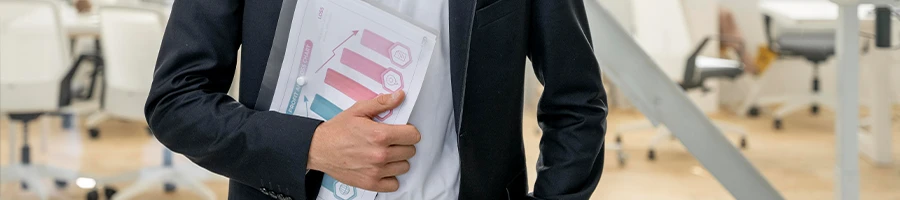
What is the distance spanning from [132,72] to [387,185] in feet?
11.2

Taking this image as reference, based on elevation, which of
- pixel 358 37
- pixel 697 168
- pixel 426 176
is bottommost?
pixel 697 168

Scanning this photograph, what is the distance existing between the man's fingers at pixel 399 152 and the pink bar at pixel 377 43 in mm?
83

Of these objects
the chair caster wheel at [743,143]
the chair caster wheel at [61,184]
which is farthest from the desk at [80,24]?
the chair caster wheel at [743,143]

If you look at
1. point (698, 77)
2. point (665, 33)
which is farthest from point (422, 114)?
point (698, 77)

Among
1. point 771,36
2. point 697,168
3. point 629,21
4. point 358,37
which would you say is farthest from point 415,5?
point 629,21

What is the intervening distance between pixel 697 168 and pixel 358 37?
417 cm

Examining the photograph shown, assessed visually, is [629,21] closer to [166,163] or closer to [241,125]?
[166,163]

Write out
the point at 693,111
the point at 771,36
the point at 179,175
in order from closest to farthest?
the point at 693,111 → the point at 179,175 → the point at 771,36

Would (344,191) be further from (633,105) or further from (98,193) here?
(98,193)

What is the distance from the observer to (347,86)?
0.93m

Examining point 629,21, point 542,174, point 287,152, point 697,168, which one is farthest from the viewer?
point 629,21

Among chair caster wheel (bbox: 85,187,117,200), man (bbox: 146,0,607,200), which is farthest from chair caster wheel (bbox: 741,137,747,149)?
man (bbox: 146,0,607,200)

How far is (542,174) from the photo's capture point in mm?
1040

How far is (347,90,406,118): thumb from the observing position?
88 cm
